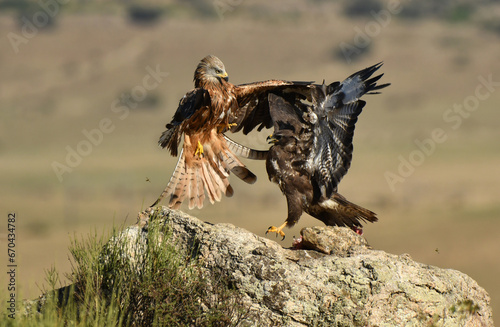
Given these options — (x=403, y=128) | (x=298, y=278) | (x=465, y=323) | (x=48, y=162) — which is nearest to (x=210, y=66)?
(x=298, y=278)

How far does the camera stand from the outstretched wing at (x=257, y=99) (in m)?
9.19

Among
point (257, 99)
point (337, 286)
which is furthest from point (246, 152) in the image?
point (337, 286)

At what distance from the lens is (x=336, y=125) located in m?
8.48

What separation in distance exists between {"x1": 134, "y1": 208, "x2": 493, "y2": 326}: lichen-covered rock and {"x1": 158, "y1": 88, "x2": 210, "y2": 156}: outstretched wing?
2.11 m

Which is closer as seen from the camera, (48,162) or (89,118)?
(48,162)

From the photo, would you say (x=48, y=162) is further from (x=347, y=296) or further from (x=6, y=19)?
(x=347, y=296)

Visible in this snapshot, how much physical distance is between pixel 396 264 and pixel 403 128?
3050cm

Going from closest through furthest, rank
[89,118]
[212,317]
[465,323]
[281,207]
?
[212,317] → [465,323] → [281,207] → [89,118]

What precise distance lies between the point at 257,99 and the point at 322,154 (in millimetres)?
1587

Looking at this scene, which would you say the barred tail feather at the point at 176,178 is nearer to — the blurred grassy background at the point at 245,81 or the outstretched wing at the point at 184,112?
the outstretched wing at the point at 184,112

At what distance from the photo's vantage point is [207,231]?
7.11 m

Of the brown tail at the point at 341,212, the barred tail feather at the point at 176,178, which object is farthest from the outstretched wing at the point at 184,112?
the brown tail at the point at 341,212

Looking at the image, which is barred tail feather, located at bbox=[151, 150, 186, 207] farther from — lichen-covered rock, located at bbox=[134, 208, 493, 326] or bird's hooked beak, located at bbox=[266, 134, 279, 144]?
lichen-covered rock, located at bbox=[134, 208, 493, 326]

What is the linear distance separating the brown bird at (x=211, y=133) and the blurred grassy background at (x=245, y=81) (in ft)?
20.7
